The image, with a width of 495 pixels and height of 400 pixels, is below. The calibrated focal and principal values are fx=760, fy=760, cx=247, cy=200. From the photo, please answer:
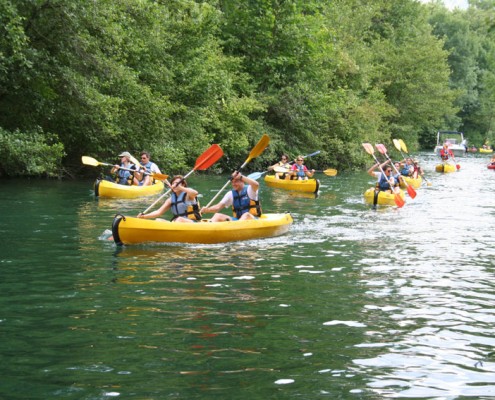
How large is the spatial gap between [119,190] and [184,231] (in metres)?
7.75

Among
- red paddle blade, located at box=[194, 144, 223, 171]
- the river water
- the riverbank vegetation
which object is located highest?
the riverbank vegetation

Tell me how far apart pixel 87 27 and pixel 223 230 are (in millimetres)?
9971

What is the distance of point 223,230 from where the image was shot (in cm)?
1111

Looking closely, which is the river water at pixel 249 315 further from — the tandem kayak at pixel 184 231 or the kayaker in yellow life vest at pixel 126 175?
the kayaker in yellow life vest at pixel 126 175

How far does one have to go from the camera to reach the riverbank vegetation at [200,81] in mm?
18812

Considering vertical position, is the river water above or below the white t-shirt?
below

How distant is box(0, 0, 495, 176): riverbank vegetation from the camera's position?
18.8 metres

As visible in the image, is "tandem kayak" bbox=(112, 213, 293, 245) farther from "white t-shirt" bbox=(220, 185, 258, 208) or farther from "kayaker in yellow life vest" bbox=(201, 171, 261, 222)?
"white t-shirt" bbox=(220, 185, 258, 208)

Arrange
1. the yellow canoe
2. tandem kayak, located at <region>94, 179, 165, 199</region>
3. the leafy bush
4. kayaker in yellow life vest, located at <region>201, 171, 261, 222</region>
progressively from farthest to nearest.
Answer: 1. the yellow canoe
2. the leafy bush
3. tandem kayak, located at <region>94, 179, 165, 199</region>
4. kayaker in yellow life vest, located at <region>201, 171, 261, 222</region>

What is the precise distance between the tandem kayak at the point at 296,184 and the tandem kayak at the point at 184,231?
9427 mm

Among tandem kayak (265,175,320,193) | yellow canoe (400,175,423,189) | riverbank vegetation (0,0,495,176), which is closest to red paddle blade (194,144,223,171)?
riverbank vegetation (0,0,495,176)

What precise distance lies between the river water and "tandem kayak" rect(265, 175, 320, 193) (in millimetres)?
8147

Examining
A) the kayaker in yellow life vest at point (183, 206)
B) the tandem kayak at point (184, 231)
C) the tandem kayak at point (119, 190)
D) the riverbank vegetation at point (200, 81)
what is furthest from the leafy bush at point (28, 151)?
the tandem kayak at point (184, 231)

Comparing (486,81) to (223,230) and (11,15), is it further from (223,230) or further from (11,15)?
(223,230)
